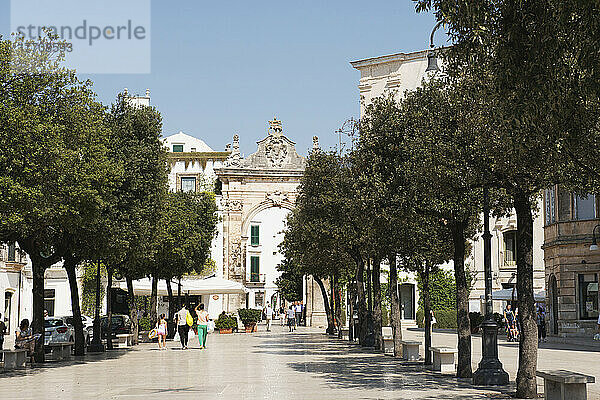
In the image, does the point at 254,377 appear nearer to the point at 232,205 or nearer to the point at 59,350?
the point at 59,350

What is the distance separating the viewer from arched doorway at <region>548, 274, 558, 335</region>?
135ft

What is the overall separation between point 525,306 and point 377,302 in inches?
662

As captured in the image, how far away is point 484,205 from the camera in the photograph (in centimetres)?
1684

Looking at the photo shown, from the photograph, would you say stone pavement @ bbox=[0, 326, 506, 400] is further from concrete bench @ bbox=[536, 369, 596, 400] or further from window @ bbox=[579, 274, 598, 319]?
window @ bbox=[579, 274, 598, 319]

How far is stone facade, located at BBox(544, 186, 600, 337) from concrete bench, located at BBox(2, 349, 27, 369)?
24.8 m

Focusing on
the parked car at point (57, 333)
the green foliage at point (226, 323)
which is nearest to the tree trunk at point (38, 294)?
the parked car at point (57, 333)

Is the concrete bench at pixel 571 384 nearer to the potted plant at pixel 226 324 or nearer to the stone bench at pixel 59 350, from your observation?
the stone bench at pixel 59 350

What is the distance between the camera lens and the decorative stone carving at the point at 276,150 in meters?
67.2

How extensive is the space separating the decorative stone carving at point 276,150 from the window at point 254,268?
664 inches

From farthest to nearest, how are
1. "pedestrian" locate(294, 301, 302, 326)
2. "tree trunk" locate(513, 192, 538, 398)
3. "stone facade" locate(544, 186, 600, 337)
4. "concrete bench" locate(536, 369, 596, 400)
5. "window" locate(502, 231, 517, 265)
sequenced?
"pedestrian" locate(294, 301, 302, 326)
"window" locate(502, 231, 517, 265)
"stone facade" locate(544, 186, 600, 337)
"tree trunk" locate(513, 192, 538, 398)
"concrete bench" locate(536, 369, 596, 400)

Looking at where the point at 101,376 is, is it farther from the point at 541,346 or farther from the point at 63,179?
the point at 541,346

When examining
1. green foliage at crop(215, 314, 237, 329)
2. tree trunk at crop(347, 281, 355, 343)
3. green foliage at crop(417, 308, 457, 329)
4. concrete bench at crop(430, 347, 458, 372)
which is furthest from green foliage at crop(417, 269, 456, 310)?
concrete bench at crop(430, 347, 458, 372)

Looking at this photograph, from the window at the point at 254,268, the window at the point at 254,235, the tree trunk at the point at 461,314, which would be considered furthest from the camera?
the window at the point at 254,235

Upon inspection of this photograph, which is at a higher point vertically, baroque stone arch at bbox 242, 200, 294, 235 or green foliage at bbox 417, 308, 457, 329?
baroque stone arch at bbox 242, 200, 294, 235
